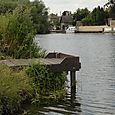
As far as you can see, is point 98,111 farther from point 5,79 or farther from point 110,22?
point 110,22

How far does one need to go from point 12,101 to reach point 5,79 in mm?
688

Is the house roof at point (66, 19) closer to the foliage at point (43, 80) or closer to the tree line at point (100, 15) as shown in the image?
the tree line at point (100, 15)

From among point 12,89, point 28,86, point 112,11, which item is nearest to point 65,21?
point 112,11

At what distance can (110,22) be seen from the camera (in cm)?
12988

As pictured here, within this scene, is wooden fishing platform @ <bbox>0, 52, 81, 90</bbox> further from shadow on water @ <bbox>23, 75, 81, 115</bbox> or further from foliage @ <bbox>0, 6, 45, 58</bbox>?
foliage @ <bbox>0, 6, 45, 58</bbox>

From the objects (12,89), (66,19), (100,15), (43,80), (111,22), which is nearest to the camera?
(12,89)

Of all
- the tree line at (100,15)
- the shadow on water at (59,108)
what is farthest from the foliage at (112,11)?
the shadow on water at (59,108)

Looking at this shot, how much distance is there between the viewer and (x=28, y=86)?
12836 mm

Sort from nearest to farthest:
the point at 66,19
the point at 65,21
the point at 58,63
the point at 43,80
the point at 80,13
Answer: the point at 43,80, the point at 58,63, the point at 80,13, the point at 65,21, the point at 66,19

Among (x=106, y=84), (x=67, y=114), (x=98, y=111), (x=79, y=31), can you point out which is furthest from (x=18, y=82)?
(x=79, y=31)

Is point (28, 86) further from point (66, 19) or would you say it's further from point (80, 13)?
point (66, 19)

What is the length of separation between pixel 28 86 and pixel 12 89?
107 cm

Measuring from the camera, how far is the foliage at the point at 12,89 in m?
11.6

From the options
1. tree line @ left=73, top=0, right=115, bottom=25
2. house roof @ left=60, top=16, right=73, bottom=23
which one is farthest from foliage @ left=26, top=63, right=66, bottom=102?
house roof @ left=60, top=16, right=73, bottom=23
